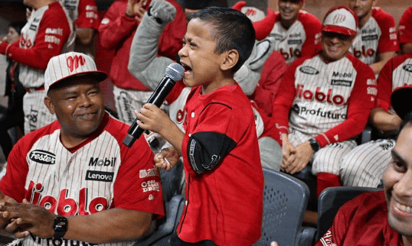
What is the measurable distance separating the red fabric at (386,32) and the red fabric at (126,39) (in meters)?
1.66

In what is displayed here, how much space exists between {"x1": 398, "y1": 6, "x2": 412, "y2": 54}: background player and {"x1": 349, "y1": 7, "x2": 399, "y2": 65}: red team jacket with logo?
52 millimetres

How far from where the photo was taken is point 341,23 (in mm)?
3041

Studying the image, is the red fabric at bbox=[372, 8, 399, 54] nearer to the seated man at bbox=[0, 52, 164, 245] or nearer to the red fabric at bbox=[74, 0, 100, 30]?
the red fabric at bbox=[74, 0, 100, 30]

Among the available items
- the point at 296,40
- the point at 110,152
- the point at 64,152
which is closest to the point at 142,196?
the point at 110,152

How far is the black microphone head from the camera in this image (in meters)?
1.37

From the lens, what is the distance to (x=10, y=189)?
1760mm

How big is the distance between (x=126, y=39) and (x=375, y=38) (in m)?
1.95

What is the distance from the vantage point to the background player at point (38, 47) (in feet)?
10.4

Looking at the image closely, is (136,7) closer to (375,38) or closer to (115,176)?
(115,176)

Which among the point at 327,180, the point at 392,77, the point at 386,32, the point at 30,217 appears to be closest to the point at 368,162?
the point at 327,180

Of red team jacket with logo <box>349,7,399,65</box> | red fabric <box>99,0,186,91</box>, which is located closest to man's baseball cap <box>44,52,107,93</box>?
red fabric <box>99,0,186,91</box>

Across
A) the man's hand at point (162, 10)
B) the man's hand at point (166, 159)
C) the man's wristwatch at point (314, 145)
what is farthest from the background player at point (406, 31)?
the man's hand at point (166, 159)

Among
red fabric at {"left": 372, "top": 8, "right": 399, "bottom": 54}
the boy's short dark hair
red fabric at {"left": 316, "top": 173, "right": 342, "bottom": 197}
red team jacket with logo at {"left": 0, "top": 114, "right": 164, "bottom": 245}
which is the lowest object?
red fabric at {"left": 316, "top": 173, "right": 342, "bottom": 197}

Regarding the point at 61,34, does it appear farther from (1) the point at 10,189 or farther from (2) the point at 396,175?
(2) the point at 396,175
